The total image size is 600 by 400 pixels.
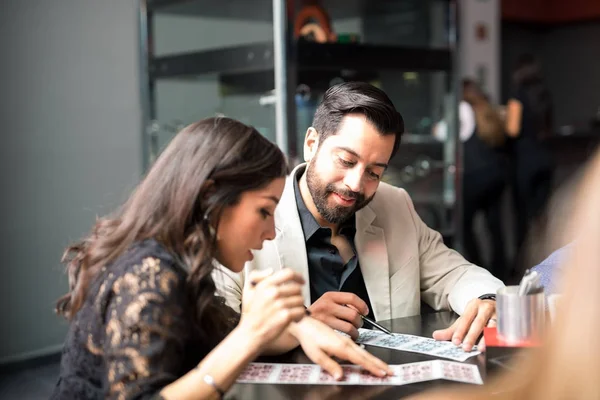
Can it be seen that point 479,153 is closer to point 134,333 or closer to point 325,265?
point 325,265

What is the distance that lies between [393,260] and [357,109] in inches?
19.4

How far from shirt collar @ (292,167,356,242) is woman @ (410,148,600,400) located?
1.41m

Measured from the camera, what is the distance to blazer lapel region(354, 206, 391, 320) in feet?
7.60

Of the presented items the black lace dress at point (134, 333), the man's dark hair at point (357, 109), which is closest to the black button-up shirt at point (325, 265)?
the man's dark hair at point (357, 109)

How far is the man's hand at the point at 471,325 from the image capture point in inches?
71.1

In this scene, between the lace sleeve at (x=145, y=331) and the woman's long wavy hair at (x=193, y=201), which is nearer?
the lace sleeve at (x=145, y=331)

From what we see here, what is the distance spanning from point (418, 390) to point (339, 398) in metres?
0.16

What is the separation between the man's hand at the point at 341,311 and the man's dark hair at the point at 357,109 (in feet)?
1.71

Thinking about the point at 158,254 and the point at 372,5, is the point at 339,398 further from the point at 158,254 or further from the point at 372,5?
the point at 372,5

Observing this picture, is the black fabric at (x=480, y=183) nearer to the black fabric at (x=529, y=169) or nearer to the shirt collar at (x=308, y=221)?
the black fabric at (x=529, y=169)

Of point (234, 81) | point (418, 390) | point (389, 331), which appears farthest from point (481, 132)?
point (418, 390)

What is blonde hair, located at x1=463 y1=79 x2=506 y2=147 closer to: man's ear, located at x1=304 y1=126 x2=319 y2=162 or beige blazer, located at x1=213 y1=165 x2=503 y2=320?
beige blazer, located at x1=213 y1=165 x2=503 y2=320

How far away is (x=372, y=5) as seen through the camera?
4613 mm

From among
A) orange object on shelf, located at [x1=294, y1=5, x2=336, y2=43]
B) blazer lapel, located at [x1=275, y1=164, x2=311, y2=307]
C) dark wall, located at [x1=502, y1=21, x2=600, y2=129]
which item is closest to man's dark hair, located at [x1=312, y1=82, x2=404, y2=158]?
blazer lapel, located at [x1=275, y1=164, x2=311, y2=307]
